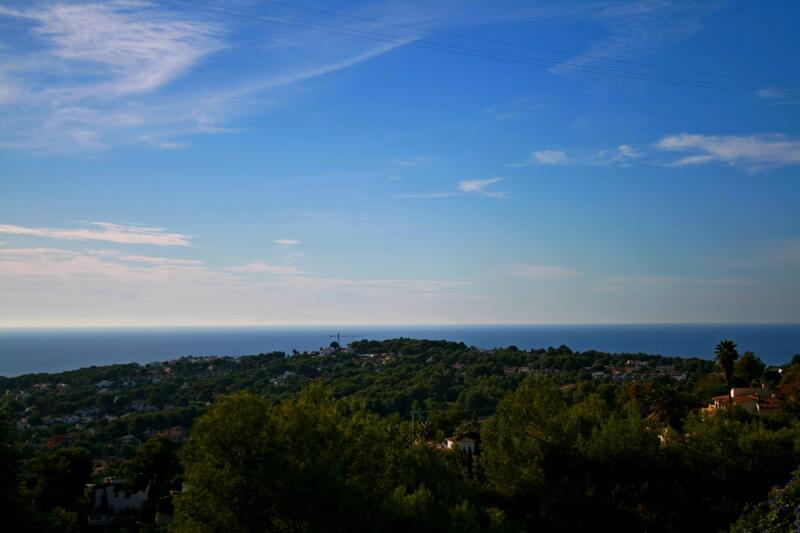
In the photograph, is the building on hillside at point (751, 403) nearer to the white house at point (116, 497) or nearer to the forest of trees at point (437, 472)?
the forest of trees at point (437, 472)

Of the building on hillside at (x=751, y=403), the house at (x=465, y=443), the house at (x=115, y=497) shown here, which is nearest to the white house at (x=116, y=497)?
the house at (x=115, y=497)

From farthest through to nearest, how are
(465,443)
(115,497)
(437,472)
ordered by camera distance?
(465,443), (115,497), (437,472)

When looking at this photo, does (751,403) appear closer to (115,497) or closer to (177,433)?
(115,497)

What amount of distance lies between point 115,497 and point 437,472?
1713 cm

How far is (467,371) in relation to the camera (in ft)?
215

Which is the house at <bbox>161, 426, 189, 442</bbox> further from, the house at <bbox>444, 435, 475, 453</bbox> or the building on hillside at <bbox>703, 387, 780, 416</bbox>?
the building on hillside at <bbox>703, 387, 780, 416</bbox>

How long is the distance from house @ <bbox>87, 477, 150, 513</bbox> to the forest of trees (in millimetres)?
506

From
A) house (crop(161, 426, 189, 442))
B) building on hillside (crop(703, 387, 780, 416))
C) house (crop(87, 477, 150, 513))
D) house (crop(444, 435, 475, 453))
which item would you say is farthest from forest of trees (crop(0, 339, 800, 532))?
house (crop(161, 426, 189, 442))

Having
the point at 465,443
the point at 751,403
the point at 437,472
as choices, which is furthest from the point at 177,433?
the point at 751,403

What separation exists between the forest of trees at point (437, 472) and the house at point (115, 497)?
0.51 metres

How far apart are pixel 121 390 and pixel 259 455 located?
5401cm

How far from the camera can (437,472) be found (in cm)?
1697

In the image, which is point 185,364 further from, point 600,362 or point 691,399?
point 691,399

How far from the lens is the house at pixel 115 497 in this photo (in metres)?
27.3
